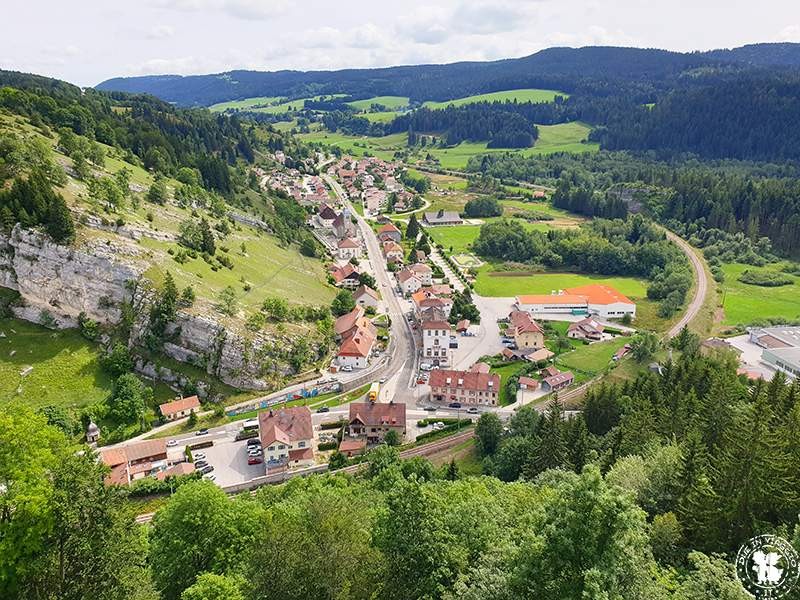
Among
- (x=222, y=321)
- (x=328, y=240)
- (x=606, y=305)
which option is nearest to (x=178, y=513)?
(x=222, y=321)

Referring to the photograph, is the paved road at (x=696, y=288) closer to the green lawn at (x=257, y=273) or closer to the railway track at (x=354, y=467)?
the railway track at (x=354, y=467)

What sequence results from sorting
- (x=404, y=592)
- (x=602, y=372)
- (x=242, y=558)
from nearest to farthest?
(x=404, y=592) → (x=242, y=558) → (x=602, y=372)

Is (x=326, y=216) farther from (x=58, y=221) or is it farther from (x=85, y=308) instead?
(x=85, y=308)

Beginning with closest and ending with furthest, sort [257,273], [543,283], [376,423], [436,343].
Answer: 1. [376,423]
2. [436,343]
3. [257,273]
4. [543,283]

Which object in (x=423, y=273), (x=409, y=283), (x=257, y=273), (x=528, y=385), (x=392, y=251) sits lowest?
(x=528, y=385)

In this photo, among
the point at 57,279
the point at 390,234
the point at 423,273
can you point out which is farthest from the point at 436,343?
the point at 390,234

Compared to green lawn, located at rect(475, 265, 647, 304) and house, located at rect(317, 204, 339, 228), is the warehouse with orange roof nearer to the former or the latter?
green lawn, located at rect(475, 265, 647, 304)

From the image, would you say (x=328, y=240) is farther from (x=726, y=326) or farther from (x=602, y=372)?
(x=726, y=326)
